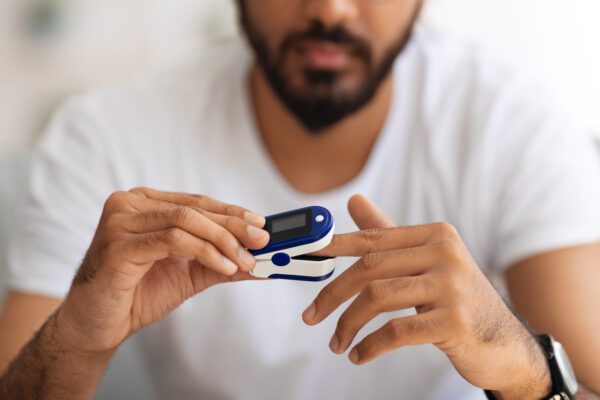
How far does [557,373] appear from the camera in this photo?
98 centimetres

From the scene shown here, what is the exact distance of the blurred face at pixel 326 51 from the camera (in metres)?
1.33

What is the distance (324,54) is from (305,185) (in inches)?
9.0

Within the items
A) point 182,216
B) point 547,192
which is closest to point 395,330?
point 182,216

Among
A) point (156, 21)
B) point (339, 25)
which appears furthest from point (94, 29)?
point (339, 25)

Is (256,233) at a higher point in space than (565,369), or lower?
higher

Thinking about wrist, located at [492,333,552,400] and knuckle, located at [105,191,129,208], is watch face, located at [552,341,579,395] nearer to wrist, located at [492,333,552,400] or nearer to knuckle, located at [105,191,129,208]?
wrist, located at [492,333,552,400]

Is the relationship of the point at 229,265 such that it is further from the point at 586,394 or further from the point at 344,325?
the point at 586,394

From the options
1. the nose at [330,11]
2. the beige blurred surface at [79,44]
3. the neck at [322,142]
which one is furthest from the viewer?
the beige blurred surface at [79,44]

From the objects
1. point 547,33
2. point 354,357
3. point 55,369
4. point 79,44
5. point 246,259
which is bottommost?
point 79,44

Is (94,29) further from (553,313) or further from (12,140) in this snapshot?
(553,313)

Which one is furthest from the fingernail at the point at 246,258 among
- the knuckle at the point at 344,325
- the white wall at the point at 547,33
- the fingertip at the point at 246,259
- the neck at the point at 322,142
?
the white wall at the point at 547,33

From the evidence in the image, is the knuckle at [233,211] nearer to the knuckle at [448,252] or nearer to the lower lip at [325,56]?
the knuckle at [448,252]

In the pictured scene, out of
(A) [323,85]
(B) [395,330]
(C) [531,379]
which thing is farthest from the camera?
(A) [323,85]

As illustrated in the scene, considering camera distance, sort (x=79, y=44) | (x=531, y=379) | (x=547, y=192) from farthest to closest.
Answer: (x=79, y=44)
(x=547, y=192)
(x=531, y=379)
